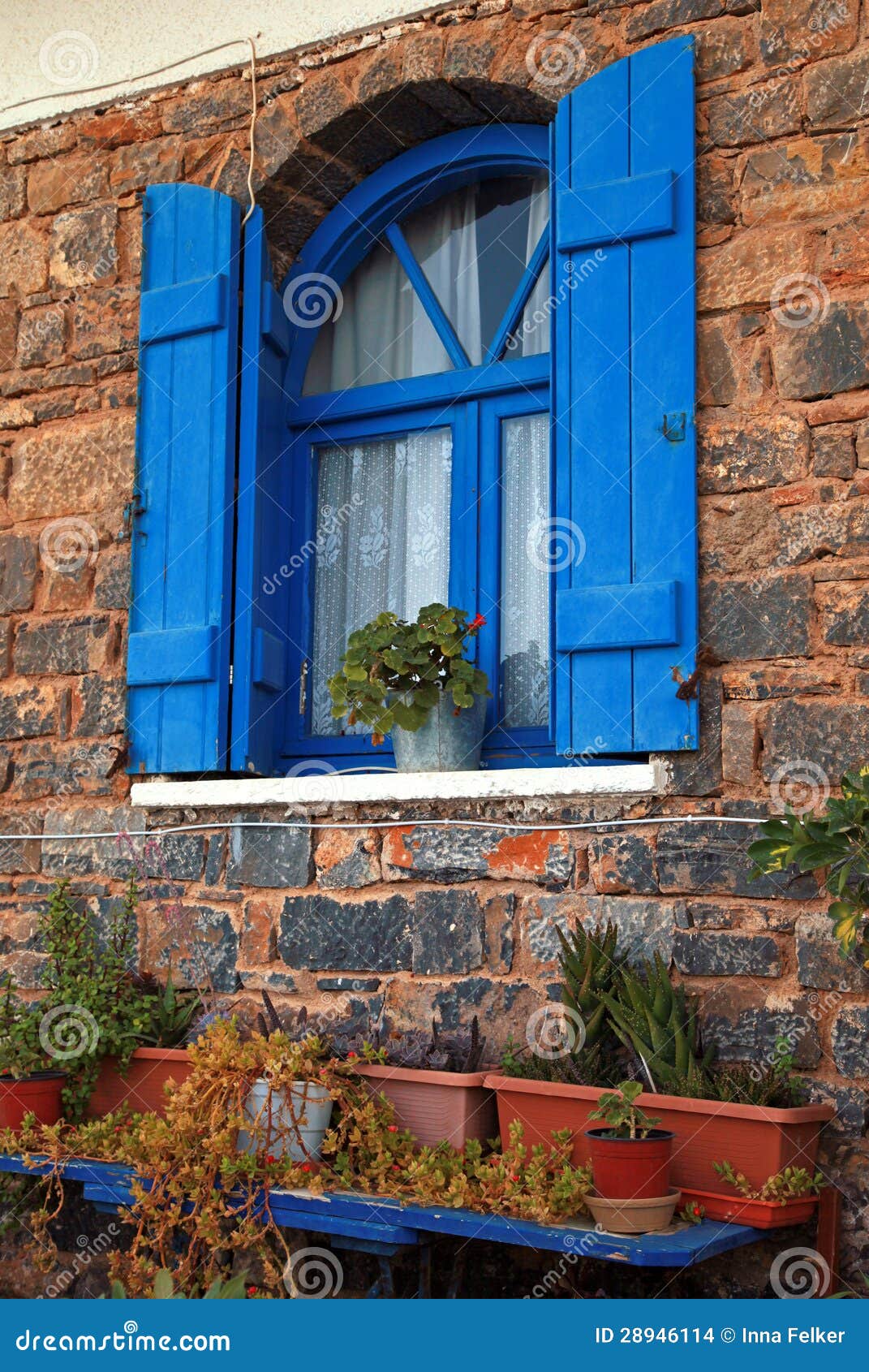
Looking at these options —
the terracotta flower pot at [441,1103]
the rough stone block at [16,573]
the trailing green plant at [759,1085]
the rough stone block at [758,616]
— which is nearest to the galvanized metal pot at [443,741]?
the rough stone block at [758,616]

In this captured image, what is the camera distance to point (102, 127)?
4859mm

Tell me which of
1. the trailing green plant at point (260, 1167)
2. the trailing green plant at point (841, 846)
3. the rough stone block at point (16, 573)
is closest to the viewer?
the trailing green plant at point (841, 846)

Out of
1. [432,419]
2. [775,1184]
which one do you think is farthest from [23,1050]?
[432,419]

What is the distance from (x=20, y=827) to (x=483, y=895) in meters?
1.72

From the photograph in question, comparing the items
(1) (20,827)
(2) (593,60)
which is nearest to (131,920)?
(1) (20,827)

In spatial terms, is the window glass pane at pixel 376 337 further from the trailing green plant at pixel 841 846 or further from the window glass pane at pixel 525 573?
the trailing green plant at pixel 841 846

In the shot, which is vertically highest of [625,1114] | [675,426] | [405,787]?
[675,426]

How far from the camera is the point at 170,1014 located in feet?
13.4

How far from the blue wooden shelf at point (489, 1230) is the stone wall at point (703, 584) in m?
0.47

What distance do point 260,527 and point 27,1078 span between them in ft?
5.84

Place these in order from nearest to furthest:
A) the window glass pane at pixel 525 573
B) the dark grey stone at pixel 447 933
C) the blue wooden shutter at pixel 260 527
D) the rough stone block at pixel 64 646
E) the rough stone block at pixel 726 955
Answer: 1. the rough stone block at pixel 726 955
2. the dark grey stone at pixel 447 933
3. the window glass pane at pixel 525 573
4. the blue wooden shutter at pixel 260 527
5. the rough stone block at pixel 64 646

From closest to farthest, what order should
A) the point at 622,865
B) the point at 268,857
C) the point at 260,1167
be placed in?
1. the point at 260,1167
2. the point at 622,865
3. the point at 268,857

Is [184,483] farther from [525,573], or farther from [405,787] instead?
[405,787]

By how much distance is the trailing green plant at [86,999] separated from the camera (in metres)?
3.99
